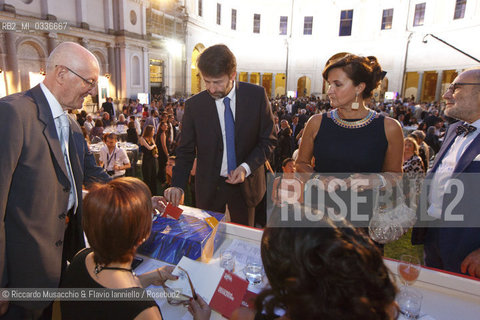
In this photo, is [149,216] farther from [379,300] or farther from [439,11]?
[439,11]

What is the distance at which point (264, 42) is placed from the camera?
3562cm

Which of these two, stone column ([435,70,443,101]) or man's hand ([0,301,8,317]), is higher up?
stone column ([435,70,443,101])

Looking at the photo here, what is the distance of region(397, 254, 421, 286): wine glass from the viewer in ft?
4.57

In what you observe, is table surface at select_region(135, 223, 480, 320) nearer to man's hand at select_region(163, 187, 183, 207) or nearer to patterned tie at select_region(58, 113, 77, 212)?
man's hand at select_region(163, 187, 183, 207)

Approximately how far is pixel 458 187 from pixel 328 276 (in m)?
1.69

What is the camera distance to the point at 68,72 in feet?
5.84

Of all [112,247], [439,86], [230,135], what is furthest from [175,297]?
[439,86]

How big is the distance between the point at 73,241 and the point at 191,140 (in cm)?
113

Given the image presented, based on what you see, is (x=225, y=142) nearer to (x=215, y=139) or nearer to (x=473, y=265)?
(x=215, y=139)

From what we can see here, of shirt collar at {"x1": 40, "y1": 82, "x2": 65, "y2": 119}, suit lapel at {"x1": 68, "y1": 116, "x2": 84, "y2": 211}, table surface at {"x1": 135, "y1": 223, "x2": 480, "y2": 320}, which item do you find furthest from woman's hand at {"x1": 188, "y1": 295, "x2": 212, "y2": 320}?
shirt collar at {"x1": 40, "y1": 82, "x2": 65, "y2": 119}

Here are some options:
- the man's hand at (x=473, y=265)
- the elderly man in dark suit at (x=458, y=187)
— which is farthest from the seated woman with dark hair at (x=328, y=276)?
the elderly man in dark suit at (x=458, y=187)

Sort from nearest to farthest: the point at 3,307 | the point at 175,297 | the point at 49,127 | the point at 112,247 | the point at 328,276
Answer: the point at 328,276 → the point at 112,247 → the point at 175,297 → the point at 3,307 → the point at 49,127

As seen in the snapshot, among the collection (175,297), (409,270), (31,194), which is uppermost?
(31,194)

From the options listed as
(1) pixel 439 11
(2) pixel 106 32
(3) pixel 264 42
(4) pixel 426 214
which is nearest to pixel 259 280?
(4) pixel 426 214
